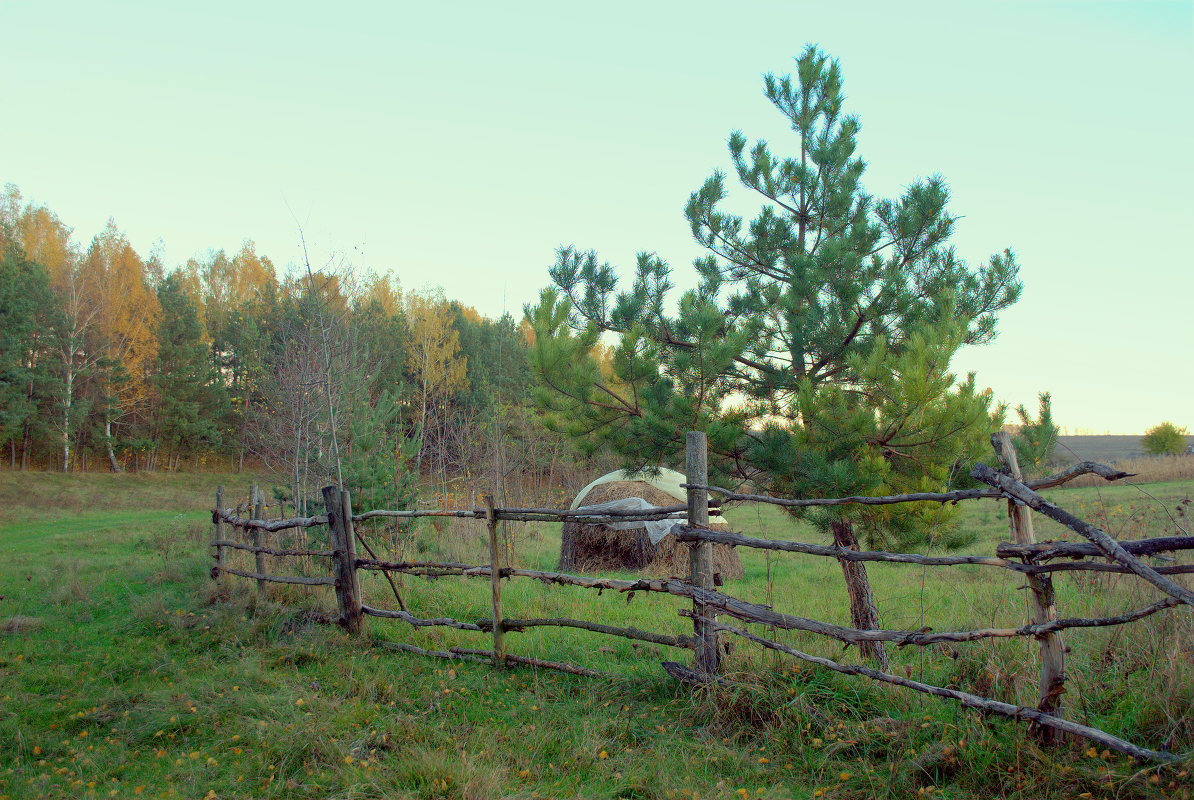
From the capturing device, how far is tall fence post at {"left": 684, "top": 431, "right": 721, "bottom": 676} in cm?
395

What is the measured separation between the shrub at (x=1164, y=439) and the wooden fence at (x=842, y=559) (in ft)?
81.9

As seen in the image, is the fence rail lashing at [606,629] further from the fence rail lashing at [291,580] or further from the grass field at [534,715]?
the fence rail lashing at [291,580]

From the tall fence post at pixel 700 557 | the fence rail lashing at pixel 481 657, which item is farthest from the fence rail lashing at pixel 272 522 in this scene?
the tall fence post at pixel 700 557

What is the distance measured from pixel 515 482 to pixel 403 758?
36.1 ft

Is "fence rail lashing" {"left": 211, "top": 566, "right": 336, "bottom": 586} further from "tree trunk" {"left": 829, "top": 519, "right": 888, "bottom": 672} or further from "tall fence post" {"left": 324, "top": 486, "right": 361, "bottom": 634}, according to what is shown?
"tree trunk" {"left": 829, "top": 519, "right": 888, "bottom": 672}

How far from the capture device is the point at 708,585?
4.12m

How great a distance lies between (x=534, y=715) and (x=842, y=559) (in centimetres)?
193

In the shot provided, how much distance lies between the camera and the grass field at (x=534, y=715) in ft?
9.27

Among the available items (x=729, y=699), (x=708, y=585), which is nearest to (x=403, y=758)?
(x=729, y=699)

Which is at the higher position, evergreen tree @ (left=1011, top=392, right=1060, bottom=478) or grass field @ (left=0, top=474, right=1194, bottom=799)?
evergreen tree @ (left=1011, top=392, right=1060, bottom=478)

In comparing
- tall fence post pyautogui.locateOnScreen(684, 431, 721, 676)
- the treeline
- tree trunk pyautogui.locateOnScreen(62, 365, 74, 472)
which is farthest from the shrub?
tree trunk pyautogui.locateOnScreen(62, 365, 74, 472)

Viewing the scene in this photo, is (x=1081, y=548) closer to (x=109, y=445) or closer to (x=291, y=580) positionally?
(x=291, y=580)

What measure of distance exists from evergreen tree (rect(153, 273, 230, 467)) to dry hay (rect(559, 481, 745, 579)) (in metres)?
22.0

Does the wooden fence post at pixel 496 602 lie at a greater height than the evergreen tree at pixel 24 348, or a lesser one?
Result: lesser
